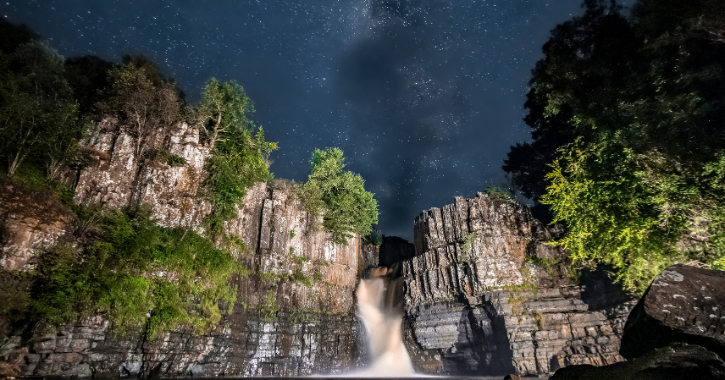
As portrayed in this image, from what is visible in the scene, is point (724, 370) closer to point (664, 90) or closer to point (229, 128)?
point (664, 90)

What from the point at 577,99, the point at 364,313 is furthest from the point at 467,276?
the point at 577,99

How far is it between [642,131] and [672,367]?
1390cm

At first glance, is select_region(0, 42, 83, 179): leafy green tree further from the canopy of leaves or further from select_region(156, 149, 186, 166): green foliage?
the canopy of leaves

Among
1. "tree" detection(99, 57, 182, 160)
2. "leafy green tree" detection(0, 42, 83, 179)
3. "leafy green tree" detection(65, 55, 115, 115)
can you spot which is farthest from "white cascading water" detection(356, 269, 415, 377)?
"leafy green tree" detection(65, 55, 115, 115)

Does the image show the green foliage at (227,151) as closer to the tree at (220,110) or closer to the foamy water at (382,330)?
the tree at (220,110)

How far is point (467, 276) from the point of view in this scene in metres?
21.7

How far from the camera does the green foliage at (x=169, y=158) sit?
1853 cm

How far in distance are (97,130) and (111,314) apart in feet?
33.8

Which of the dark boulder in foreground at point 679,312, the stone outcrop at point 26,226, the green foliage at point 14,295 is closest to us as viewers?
the dark boulder in foreground at point 679,312

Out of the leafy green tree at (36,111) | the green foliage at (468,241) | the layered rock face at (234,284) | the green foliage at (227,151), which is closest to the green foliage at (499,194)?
the green foliage at (468,241)

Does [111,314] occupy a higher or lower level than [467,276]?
lower

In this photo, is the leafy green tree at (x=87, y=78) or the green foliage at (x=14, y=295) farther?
the leafy green tree at (x=87, y=78)

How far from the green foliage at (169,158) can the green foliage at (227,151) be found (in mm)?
1376

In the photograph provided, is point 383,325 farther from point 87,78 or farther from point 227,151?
point 87,78
